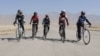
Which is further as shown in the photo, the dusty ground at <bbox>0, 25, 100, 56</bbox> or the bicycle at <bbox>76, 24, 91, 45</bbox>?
the bicycle at <bbox>76, 24, 91, 45</bbox>

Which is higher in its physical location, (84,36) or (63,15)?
(63,15)

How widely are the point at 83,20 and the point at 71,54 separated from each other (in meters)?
7.61

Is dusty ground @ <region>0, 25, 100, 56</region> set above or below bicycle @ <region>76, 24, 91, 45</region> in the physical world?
below

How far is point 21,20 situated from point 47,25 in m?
2.97

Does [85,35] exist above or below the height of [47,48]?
above

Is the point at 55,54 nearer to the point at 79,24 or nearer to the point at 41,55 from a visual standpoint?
the point at 41,55

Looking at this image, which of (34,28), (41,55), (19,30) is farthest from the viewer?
(34,28)

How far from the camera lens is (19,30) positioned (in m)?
21.7

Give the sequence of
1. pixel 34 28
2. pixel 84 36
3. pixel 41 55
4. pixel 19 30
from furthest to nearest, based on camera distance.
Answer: pixel 34 28 → pixel 19 30 → pixel 84 36 → pixel 41 55

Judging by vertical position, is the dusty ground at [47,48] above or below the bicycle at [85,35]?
below

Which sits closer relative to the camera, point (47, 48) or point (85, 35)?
point (47, 48)

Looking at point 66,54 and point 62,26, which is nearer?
point 66,54

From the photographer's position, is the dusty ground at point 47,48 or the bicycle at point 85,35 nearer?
the dusty ground at point 47,48

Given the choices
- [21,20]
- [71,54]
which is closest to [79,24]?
[21,20]
